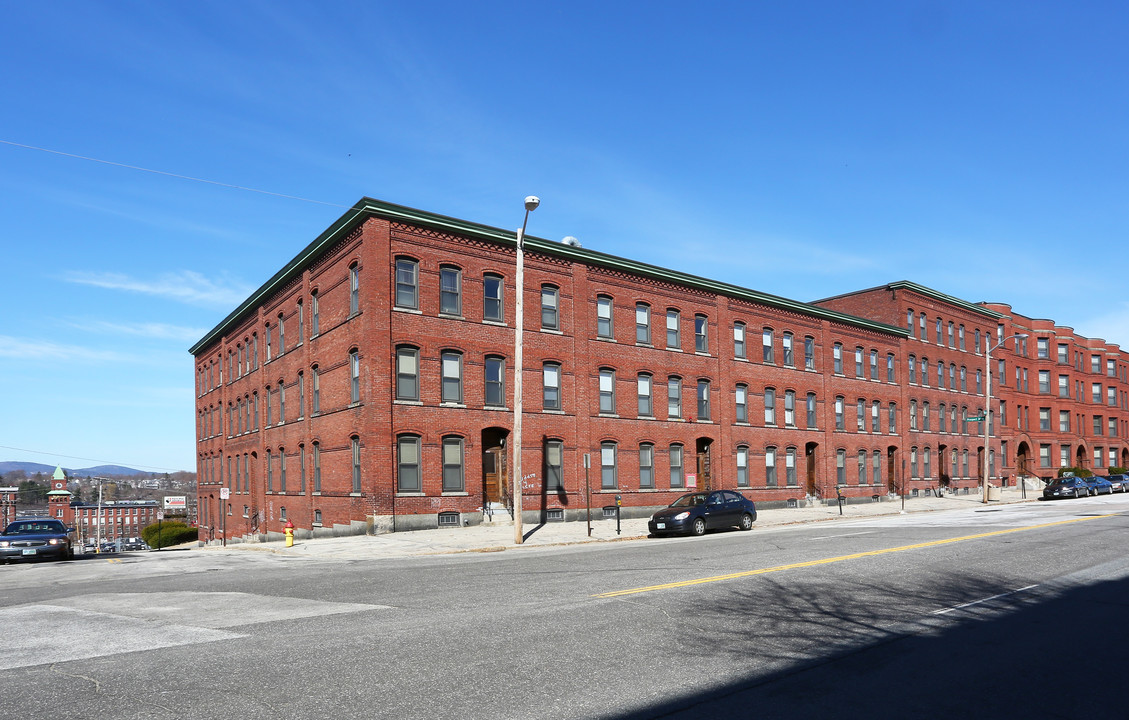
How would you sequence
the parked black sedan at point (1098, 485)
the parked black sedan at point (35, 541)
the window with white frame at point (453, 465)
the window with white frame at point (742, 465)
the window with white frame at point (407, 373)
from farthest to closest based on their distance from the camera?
1. the parked black sedan at point (1098, 485)
2. the window with white frame at point (742, 465)
3. the window with white frame at point (453, 465)
4. the window with white frame at point (407, 373)
5. the parked black sedan at point (35, 541)

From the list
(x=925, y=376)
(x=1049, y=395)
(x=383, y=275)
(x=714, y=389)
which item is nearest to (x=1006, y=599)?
(x=383, y=275)

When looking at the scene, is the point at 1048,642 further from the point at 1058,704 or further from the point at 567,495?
the point at 567,495

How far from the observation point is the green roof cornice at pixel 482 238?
97.7 ft

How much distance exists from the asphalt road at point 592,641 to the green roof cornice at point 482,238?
53.3 feet

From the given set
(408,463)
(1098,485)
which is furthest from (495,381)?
(1098,485)

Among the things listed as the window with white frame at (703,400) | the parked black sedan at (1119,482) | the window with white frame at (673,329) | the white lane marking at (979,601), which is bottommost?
the parked black sedan at (1119,482)

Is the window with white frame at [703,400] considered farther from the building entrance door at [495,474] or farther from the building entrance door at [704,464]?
the building entrance door at [495,474]

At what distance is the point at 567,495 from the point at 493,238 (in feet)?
35.5

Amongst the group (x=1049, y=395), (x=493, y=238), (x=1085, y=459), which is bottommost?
(x=1085, y=459)

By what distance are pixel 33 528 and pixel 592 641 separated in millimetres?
22236

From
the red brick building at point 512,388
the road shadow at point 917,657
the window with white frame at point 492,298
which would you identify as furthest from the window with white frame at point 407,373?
the road shadow at point 917,657

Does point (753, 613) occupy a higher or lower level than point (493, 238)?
lower

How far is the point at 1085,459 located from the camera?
76812 millimetres

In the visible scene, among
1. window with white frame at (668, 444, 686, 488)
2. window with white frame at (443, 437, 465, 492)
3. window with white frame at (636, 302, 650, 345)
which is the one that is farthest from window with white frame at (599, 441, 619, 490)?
window with white frame at (443, 437, 465, 492)
